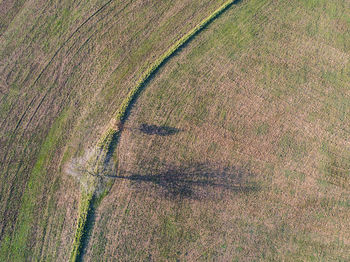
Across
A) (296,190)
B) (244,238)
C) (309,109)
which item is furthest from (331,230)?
(309,109)

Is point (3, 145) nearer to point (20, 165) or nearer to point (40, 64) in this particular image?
point (20, 165)

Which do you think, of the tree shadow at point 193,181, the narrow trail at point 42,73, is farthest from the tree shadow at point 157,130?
the narrow trail at point 42,73

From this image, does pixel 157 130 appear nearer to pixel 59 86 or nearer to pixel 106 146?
pixel 106 146

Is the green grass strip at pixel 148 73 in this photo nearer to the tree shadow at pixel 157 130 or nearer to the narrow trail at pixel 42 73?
the tree shadow at pixel 157 130

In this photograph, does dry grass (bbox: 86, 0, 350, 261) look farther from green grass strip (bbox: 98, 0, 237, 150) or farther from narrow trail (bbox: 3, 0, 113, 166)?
narrow trail (bbox: 3, 0, 113, 166)

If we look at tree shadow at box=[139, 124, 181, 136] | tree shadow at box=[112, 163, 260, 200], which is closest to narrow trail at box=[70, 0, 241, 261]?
tree shadow at box=[139, 124, 181, 136]

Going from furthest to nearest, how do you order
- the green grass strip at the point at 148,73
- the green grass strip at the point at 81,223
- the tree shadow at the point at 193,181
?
the green grass strip at the point at 148,73 < the tree shadow at the point at 193,181 < the green grass strip at the point at 81,223

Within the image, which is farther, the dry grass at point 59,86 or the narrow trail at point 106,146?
the dry grass at point 59,86
